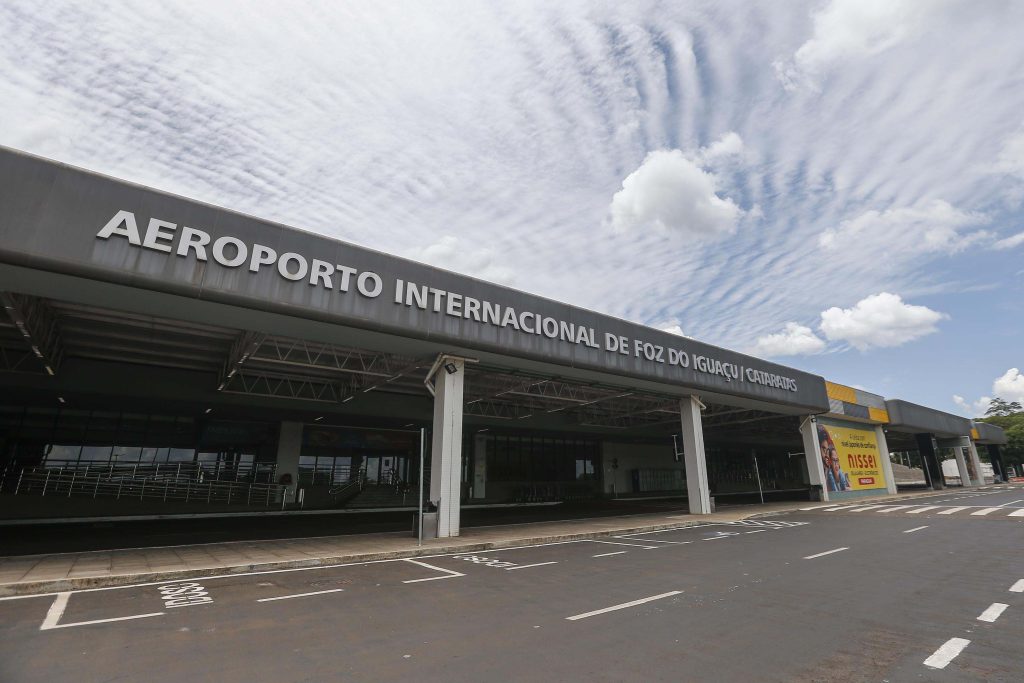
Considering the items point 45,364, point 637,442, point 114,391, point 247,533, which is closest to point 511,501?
A: point 637,442

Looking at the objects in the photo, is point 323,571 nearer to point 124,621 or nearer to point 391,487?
point 124,621

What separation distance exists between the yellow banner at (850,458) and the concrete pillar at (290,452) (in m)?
36.9

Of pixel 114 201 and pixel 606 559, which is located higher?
pixel 114 201

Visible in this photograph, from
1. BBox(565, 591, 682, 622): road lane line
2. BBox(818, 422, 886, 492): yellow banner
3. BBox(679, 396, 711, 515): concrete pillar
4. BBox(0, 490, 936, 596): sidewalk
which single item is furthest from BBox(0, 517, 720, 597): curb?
BBox(818, 422, 886, 492): yellow banner

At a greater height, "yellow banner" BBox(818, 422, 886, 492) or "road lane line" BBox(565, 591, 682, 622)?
"yellow banner" BBox(818, 422, 886, 492)

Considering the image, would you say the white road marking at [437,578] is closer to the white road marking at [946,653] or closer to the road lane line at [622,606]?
the road lane line at [622,606]

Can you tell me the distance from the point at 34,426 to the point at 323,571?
23093 millimetres

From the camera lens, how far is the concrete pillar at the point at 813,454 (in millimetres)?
35084

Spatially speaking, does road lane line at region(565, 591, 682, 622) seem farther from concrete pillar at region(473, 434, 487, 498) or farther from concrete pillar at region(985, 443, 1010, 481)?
concrete pillar at region(985, 443, 1010, 481)

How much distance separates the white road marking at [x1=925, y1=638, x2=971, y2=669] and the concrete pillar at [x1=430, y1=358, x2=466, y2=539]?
12.4 meters

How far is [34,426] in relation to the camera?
2348 centimetres

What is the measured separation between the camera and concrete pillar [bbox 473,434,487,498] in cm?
3722

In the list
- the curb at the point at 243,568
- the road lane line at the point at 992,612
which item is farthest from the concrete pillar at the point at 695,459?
the road lane line at the point at 992,612

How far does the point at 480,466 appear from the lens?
37.7 meters
